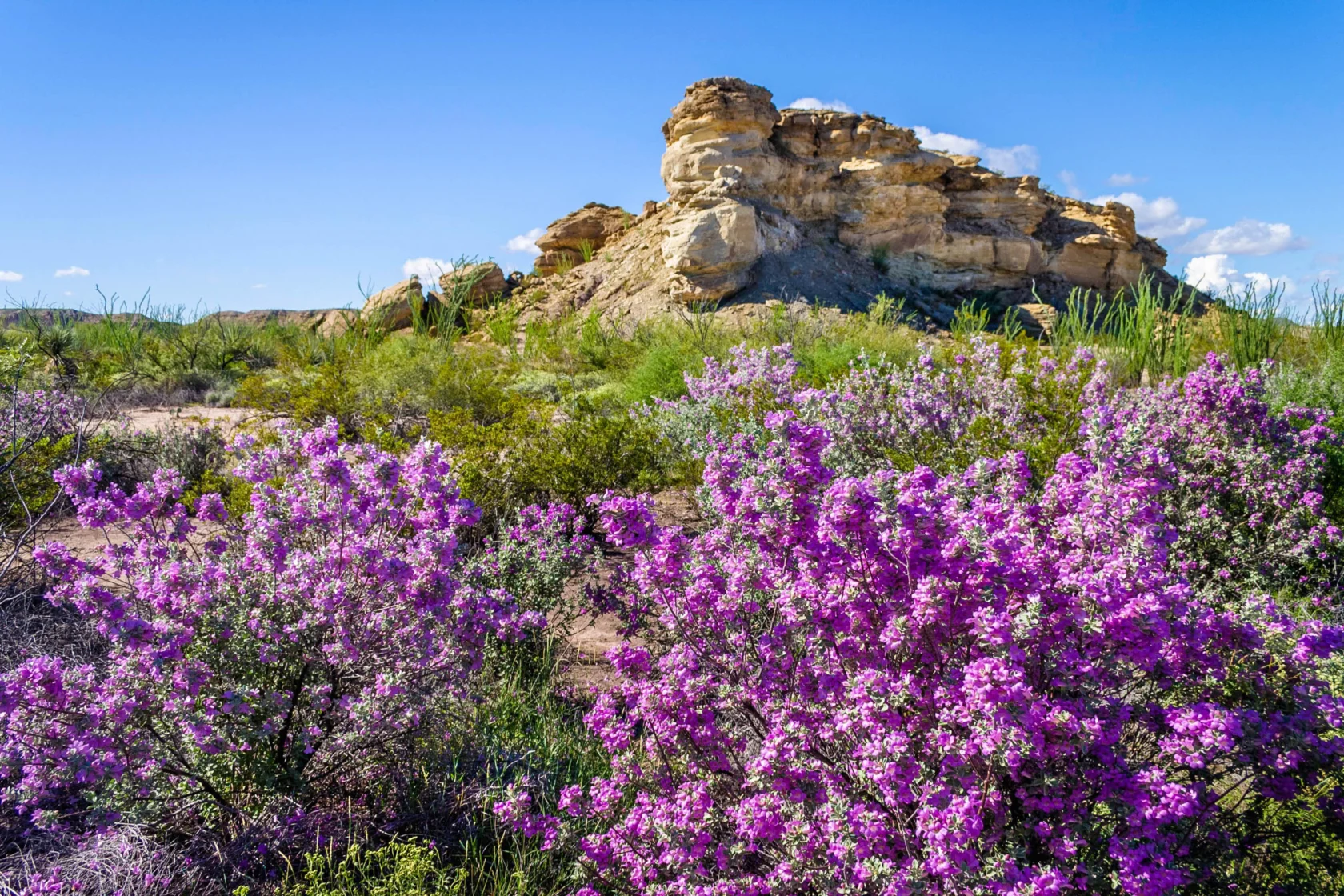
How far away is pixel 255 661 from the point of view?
10.5 feet

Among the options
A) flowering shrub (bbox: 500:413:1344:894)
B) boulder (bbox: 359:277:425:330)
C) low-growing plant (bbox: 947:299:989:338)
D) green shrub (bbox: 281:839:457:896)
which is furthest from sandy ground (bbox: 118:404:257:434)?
boulder (bbox: 359:277:425:330)

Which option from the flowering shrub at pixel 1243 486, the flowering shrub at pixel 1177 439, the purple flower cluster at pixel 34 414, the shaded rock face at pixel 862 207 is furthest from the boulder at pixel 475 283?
the flowering shrub at pixel 1243 486

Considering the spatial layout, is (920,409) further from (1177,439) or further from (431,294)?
(431,294)

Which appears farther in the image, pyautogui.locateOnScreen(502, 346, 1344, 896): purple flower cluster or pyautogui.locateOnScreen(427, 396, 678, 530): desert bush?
pyautogui.locateOnScreen(427, 396, 678, 530): desert bush

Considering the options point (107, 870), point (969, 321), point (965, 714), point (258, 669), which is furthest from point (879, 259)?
point (107, 870)

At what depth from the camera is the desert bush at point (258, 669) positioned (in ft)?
9.29

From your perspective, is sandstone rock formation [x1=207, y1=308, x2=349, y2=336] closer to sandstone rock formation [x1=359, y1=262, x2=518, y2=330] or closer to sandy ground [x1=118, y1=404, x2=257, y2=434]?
sandstone rock formation [x1=359, y1=262, x2=518, y2=330]

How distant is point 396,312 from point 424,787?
27194mm

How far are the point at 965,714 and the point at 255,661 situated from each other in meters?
2.47

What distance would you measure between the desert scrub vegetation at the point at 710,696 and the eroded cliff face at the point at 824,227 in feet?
71.4

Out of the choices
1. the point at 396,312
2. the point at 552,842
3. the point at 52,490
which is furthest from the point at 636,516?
the point at 396,312

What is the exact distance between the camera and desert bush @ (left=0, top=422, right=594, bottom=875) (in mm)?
2830

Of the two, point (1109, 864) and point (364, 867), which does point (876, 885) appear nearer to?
point (1109, 864)

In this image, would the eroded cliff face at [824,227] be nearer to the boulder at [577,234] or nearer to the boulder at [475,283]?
the boulder at [577,234]
